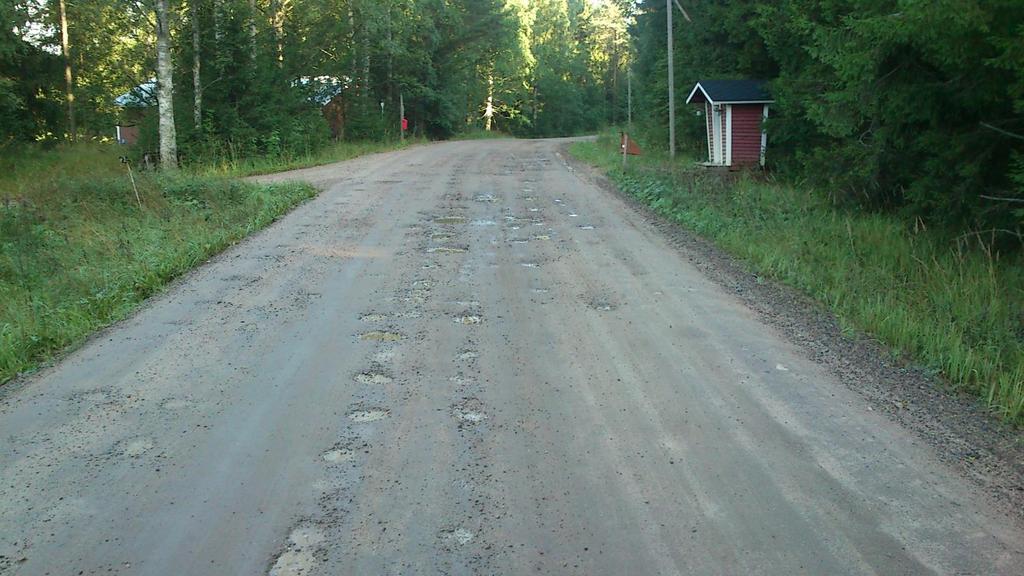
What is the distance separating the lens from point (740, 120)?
21.8 m

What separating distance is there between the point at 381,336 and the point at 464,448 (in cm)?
239

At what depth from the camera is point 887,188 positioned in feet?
42.1

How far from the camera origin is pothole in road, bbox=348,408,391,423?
17.1ft

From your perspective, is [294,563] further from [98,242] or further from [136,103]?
[136,103]

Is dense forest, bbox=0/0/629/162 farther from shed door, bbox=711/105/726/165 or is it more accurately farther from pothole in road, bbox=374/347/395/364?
pothole in road, bbox=374/347/395/364

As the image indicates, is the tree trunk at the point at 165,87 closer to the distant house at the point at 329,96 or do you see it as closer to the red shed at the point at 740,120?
the distant house at the point at 329,96

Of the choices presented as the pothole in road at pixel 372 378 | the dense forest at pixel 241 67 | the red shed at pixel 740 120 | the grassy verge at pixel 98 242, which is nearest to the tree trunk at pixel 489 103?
the dense forest at pixel 241 67

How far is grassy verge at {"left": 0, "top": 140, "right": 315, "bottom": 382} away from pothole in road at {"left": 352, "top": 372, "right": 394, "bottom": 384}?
9.19 ft

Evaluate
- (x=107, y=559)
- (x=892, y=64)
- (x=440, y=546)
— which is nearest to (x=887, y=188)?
(x=892, y=64)

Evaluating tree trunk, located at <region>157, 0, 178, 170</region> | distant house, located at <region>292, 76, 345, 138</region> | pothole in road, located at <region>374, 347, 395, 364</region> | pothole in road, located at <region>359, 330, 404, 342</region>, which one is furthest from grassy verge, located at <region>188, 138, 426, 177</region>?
pothole in road, located at <region>374, 347, 395, 364</region>

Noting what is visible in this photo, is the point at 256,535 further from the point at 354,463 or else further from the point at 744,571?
the point at 744,571

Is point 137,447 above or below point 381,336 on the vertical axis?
below

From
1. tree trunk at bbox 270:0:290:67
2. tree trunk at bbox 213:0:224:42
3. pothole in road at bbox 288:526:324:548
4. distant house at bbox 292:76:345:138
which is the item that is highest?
tree trunk at bbox 270:0:290:67

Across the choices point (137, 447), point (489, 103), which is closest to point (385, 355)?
point (137, 447)
